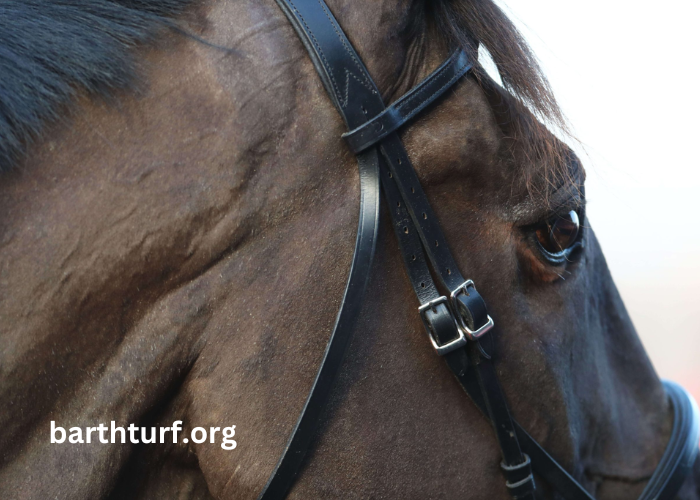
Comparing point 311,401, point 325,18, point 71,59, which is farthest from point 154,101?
point 311,401

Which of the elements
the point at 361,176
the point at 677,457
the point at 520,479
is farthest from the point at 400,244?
the point at 677,457

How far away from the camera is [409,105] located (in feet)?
3.48

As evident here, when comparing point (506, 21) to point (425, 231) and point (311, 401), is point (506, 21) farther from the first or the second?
point (311, 401)

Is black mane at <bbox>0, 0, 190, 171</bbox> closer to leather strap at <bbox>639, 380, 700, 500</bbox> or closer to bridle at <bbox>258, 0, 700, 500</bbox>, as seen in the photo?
bridle at <bbox>258, 0, 700, 500</bbox>

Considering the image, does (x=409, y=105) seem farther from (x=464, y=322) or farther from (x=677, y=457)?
(x=677, y=457)

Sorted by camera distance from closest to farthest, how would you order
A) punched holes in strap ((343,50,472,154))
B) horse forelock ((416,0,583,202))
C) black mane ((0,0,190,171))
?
black mane ((0,0,190,171))
punched holes in strap ((343,50,472,154))
horse forelock ((416,0,583,202))

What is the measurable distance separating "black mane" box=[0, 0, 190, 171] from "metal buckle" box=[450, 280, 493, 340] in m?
0.70

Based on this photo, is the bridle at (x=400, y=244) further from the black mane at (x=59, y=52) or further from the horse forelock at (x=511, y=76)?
the black mane at (x=59, y=52)

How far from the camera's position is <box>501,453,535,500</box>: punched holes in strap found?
115cm

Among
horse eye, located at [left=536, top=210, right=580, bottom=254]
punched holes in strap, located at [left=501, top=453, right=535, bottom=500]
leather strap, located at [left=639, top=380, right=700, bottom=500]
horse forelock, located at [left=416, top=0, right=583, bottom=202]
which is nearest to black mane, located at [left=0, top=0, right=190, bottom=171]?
horse forelock, located at [left=416, top=0, right=583, bottom=202]

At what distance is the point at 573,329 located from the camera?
4.14 feet

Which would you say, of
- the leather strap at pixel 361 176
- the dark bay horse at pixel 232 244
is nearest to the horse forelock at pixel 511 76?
the dark bay horse at pixel 232 244

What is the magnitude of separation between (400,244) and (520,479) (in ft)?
1.84

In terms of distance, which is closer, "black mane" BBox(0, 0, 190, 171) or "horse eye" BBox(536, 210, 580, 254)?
"black mane" BBox(0, 0, 190, 171)
